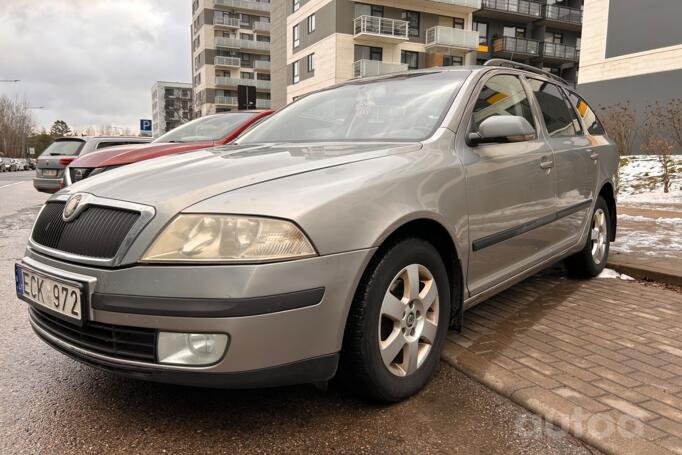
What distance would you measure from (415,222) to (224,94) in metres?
60.8

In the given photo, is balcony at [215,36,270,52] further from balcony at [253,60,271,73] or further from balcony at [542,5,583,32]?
balcony at [542,5,583,32]

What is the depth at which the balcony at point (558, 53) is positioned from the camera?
3772 cm

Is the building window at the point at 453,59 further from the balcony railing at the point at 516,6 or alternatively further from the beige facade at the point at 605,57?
the beige facade at the point at 605,57

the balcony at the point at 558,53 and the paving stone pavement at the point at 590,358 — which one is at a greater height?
the balcony at the point at 558,53

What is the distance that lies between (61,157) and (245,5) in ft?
181

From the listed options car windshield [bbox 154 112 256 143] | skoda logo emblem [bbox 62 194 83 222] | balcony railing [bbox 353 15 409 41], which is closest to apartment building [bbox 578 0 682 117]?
balcony railing [bbox 353 15 409 41]

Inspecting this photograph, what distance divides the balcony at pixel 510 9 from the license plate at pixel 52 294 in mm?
38179

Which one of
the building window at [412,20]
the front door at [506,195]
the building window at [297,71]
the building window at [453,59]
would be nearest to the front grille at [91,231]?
the front door at [506,195]

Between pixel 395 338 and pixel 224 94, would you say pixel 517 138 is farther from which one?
pixel 224 94

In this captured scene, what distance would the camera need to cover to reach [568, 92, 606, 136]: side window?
4.53m

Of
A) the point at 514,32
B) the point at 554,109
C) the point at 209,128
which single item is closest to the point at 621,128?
the point at 209,128

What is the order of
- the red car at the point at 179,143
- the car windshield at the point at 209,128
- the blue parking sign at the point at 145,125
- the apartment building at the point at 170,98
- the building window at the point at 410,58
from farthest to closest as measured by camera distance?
the apartment building at the point at 170,98, the building window at the point at 410,58, the blue parking sign at the point at 145,125, the car windshield at the point at 209,128, the red car at the point at 179,143

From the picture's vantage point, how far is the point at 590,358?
9.32 feet

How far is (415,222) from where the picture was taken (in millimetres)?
2328
